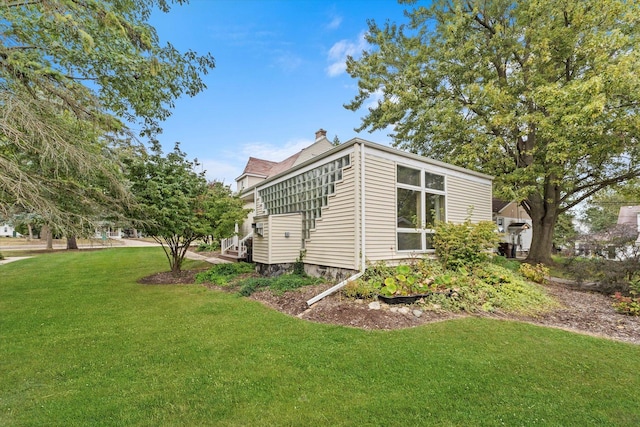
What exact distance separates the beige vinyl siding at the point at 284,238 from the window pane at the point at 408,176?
3002mm

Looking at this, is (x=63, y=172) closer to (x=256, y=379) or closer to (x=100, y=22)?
(x=100, y=22)

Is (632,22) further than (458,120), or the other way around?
(458,120)

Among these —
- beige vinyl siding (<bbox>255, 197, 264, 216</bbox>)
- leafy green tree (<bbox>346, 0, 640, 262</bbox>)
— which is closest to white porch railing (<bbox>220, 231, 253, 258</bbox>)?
beige vinyl siding (<bbox>255, 197, 264, 216</bbox>)

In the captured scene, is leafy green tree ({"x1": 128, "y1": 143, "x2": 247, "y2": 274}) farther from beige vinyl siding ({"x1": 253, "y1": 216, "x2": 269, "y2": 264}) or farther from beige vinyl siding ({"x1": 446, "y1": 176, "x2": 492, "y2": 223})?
beige vinyl siding ({"x1": 446, "y1": 176, "x2": 492, "y2": 223})

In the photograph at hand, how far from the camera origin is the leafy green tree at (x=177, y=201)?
8.23m

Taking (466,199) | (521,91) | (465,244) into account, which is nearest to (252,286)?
(465,244)

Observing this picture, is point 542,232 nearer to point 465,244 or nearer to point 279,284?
point 465,244

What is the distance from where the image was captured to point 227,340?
13.2ft

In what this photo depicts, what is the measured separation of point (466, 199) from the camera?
9188mm

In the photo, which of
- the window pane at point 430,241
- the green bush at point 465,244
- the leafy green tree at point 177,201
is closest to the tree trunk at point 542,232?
the green bush at point 465,244

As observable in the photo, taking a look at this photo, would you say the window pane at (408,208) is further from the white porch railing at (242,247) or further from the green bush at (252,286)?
the white porch railing at (242,247)

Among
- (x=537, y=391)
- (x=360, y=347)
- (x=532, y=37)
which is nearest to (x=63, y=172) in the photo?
(x=360, y=347)

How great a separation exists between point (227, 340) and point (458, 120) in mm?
10810

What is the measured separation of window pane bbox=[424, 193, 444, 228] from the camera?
8031 mm
